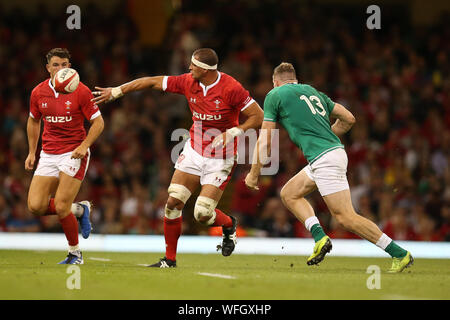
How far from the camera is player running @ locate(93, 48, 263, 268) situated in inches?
372

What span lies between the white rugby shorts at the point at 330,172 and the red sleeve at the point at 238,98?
4.19 feet

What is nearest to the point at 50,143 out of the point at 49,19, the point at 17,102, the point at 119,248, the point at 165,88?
the point at 165,88

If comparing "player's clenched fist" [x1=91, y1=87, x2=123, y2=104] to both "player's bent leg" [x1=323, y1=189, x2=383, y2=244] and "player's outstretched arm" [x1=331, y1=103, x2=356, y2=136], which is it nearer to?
"player's outstretched arm" [x1=331, y1=103, x2=356, y2=136]

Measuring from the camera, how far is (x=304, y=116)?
8.93 m

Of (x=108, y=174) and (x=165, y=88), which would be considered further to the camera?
(x=108, y=174)

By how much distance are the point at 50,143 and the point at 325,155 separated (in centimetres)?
335

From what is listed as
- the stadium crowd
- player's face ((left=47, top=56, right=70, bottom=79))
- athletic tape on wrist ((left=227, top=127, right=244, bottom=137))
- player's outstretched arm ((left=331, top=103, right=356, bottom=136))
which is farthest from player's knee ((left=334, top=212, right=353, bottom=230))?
the stadium crowd

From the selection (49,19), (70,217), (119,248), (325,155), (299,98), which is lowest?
(119,248)

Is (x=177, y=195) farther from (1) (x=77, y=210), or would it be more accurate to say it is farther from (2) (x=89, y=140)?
(1) (x=77, y=210)

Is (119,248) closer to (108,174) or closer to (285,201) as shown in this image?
(108,174)

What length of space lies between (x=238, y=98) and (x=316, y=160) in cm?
135

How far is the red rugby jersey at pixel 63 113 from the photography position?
9586mm

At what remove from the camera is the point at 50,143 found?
9695mm

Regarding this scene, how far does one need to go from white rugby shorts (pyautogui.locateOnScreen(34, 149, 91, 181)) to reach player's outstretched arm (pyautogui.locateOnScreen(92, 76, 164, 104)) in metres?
0.78
